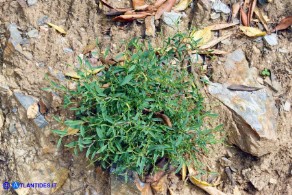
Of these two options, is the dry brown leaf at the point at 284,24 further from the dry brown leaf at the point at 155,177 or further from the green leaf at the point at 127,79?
the dry brown leaf at the point at 155,177

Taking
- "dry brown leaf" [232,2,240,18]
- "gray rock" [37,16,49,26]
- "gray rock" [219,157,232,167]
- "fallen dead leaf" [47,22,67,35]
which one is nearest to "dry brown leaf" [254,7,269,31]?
"dry brown leaf" [232,2,240,18]

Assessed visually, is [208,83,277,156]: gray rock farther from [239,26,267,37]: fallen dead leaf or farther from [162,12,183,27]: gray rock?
[162,12,183,27]: gray rock

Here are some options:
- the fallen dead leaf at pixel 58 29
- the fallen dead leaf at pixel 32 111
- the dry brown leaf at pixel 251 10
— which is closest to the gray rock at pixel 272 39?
the dry brown leaf at pixel 251 10

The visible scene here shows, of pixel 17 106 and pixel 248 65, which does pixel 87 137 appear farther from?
pixel 248 65

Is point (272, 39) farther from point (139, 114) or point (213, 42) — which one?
point (139, 114)

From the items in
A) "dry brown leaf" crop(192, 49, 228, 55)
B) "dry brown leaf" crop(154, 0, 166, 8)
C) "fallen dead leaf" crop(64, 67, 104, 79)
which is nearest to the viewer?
"fallen dead leaf" crop(64, 67, 104, 79)

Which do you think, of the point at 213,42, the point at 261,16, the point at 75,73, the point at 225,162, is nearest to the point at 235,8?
the point at 261,16

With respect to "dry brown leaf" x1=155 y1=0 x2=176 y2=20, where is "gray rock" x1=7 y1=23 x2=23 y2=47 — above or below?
→ below
